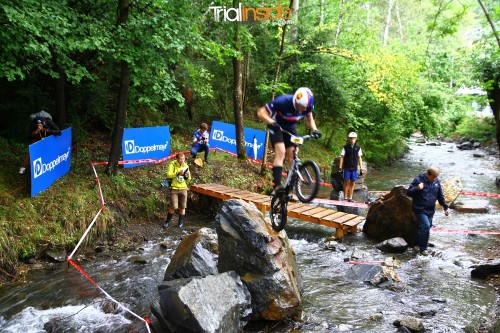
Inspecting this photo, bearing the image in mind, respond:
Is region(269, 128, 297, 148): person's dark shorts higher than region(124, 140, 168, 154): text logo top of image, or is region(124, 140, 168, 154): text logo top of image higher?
region(269, 128, 297, 148): person's dark shorts

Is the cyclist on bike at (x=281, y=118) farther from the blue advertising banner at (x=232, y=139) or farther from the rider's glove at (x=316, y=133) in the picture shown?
the blue advertising banner at (x=232, y=139)

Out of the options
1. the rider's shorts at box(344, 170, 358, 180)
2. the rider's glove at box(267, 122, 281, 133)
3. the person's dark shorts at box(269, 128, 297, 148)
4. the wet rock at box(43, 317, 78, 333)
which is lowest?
the wet rock at box(43, 317, 78, 333)

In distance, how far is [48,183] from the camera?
31.7 feet

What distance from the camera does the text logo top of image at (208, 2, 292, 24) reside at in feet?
43.7

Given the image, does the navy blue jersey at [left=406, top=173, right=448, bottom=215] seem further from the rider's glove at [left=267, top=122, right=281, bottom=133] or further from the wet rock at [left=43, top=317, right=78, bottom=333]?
the wet rock at [left=43, top=317, right=78, bottom=333]

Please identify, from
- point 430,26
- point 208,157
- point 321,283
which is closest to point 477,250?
point 321,283

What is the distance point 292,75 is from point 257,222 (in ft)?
41.9

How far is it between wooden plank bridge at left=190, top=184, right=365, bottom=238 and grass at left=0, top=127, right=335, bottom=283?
4.00ft

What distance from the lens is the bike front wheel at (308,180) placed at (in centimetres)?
592

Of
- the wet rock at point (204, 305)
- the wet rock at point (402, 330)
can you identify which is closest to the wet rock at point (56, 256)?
the wet rock at point (204, 305)

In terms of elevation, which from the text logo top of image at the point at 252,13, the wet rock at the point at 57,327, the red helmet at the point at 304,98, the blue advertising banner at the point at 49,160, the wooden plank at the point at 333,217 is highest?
the text logo top of image at the point at 252,13

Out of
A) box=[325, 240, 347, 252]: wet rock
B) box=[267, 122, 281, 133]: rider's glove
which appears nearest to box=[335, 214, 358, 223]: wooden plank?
box=[325, 240, 347, 252]: wet rock

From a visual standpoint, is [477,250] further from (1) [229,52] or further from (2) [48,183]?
(2) [48,183]

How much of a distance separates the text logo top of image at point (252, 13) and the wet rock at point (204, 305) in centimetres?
925
